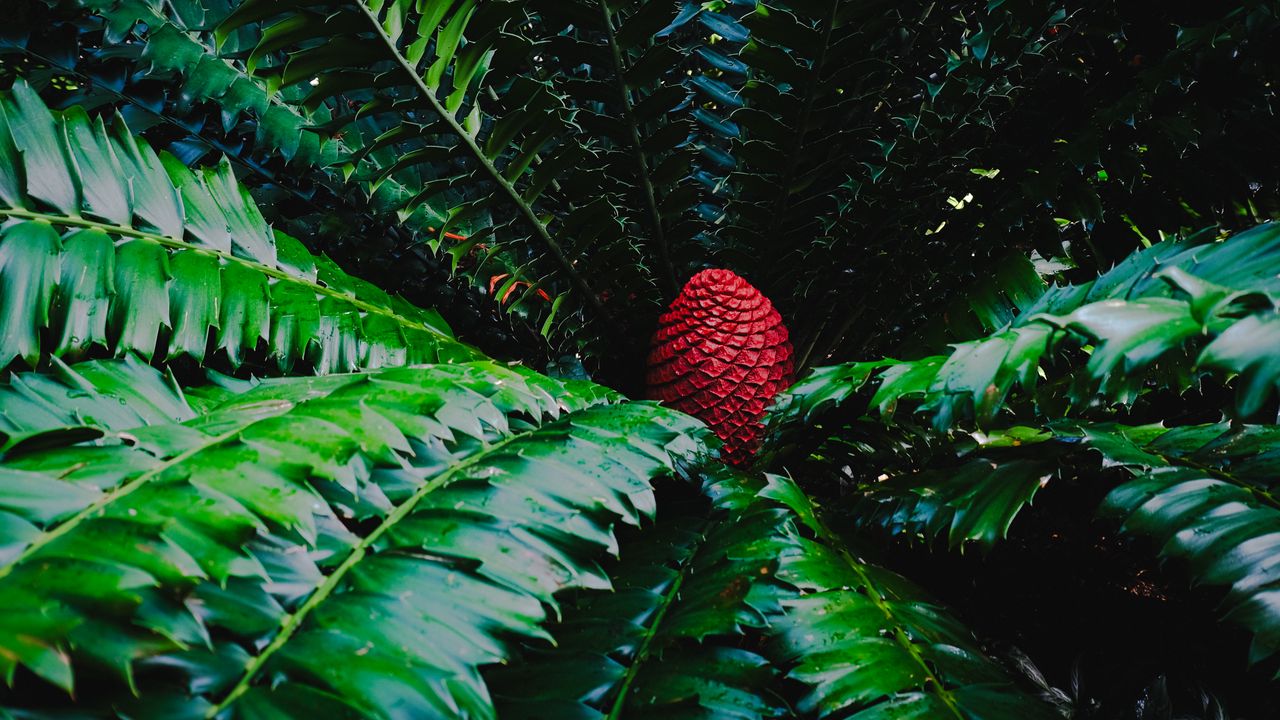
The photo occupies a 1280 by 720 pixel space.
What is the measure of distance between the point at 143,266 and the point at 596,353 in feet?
2.01

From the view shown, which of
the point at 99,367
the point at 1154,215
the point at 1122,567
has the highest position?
the point at 99,367

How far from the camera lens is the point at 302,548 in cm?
40

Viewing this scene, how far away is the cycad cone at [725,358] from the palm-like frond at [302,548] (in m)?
0.40

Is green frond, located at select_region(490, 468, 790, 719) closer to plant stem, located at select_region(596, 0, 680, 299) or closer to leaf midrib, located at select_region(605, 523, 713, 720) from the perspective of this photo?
leaf midrib, located at select_region(605, 523, 713, 720)

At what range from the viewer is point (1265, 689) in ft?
1.99

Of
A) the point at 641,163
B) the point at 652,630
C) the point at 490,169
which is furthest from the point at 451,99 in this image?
the point at 652,630

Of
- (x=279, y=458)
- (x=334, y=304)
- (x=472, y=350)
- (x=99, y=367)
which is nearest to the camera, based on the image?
(x=279, y=458)

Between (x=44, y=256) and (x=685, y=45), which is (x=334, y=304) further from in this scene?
(x=685, y=45)

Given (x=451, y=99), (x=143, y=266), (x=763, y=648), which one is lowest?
(x=763, y=648)

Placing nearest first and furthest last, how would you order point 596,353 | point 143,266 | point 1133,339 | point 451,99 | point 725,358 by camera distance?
point 1133,339 → point 143,266 → point 451,99 → point 725,358 → point 596,353

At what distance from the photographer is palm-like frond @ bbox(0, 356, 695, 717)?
0.90ft

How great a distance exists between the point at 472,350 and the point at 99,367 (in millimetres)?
409

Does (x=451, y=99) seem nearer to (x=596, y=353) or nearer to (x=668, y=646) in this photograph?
(x=596, y=353)

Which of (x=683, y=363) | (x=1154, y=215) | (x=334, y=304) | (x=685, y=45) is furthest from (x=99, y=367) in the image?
(x=1154, y=215)
